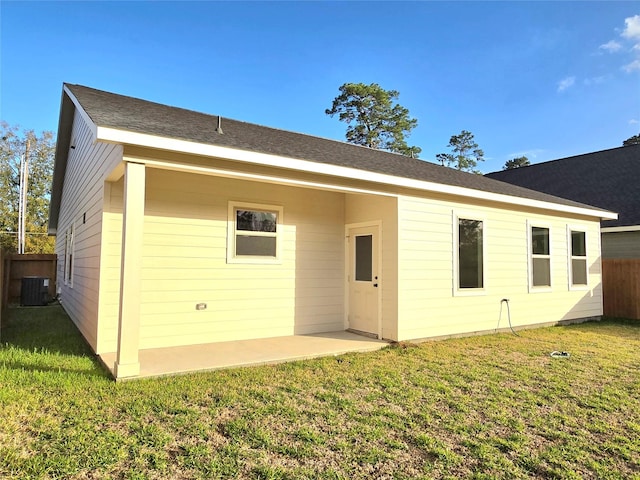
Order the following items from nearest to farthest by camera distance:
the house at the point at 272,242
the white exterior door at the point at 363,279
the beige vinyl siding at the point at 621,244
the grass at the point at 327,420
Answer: the grass at the point at 327,420 → the house at the point at 272,242 → the white exterior door at the point at 363,279 → the beige vinyl siding at the point at 621,244

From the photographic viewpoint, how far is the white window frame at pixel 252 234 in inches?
246

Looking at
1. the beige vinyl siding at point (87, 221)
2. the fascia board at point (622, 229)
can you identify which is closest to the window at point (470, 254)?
the beige vinyl siding at point (87, 221)

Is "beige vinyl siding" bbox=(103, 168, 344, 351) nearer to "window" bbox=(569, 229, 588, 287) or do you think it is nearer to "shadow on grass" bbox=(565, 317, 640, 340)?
"shadow on grass" bbox=(565, 317, 640, 340)

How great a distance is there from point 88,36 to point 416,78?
11565mm

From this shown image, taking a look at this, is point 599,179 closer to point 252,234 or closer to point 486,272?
point 486,272

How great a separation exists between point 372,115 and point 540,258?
19052 mm

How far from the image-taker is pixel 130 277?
4051mm

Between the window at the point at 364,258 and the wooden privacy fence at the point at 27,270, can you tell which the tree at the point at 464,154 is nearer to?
the window at the point at 364,258

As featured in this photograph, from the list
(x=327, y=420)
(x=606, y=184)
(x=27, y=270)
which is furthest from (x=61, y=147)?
(x=606, y=184)

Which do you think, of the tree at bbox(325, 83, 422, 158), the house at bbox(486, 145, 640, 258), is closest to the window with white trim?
the house at bbox(486, 145, 640, 258)

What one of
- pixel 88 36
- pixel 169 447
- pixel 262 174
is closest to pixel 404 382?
pixel 169 447

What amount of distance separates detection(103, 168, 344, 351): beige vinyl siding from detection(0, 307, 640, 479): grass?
4.21 ft

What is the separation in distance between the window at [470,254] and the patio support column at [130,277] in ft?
17.9

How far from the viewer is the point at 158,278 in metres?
5.65
